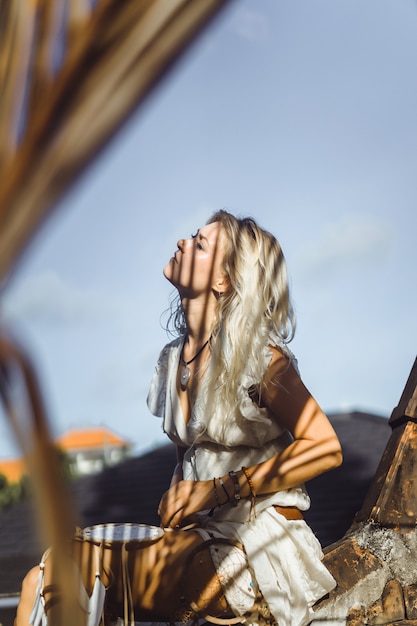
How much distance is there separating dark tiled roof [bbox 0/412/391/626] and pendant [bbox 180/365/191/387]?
147cm

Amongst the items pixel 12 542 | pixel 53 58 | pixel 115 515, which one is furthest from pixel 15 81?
pixel 12 542

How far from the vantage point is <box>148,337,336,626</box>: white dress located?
1.89m

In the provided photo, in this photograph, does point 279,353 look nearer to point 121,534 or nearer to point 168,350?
point 168,350

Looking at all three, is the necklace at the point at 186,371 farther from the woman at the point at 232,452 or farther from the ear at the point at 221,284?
the ear at the point at 221,284

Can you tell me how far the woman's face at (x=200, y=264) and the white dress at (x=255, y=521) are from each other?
0.25 metres

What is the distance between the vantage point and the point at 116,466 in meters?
5.82

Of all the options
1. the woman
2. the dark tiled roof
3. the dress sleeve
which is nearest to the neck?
the woman

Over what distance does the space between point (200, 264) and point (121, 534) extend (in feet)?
2.45

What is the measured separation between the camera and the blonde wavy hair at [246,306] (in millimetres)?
2084

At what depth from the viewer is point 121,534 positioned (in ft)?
6.33

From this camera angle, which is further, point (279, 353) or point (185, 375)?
point (185, 375)

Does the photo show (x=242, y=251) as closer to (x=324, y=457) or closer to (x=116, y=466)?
(x=324, y=457)

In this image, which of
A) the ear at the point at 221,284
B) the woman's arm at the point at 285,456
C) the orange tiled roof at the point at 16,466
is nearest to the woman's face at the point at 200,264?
the ear at the point at 221,284

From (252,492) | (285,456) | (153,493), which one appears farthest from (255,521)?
(153,493)
